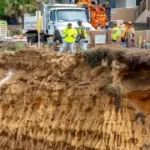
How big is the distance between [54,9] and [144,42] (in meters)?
9.85

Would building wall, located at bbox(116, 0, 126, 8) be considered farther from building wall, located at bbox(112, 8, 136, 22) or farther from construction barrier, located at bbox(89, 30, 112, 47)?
construction barrier, located at bbox(89, 30, 112, 47)

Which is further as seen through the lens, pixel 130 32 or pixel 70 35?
pixel 130 32

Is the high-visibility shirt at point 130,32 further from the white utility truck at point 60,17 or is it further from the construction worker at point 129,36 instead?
the white utility truck at point 60,17

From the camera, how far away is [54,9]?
39.0 metres

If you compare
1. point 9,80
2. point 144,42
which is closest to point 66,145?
point 9,80

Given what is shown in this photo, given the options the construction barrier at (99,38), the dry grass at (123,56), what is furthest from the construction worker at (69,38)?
the dry grass at (123,56)

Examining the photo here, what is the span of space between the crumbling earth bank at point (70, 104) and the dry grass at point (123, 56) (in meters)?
0.15

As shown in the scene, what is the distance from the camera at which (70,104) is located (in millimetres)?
21156

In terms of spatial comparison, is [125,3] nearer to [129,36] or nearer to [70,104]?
[129,36]

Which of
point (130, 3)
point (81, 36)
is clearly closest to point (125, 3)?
point (130, 3)

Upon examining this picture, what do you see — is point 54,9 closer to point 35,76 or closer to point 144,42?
point 144,42

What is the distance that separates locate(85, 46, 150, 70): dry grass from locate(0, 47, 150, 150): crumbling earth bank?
6.0 inches

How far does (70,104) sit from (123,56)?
8.54ft

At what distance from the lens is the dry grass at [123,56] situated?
19.2 m
